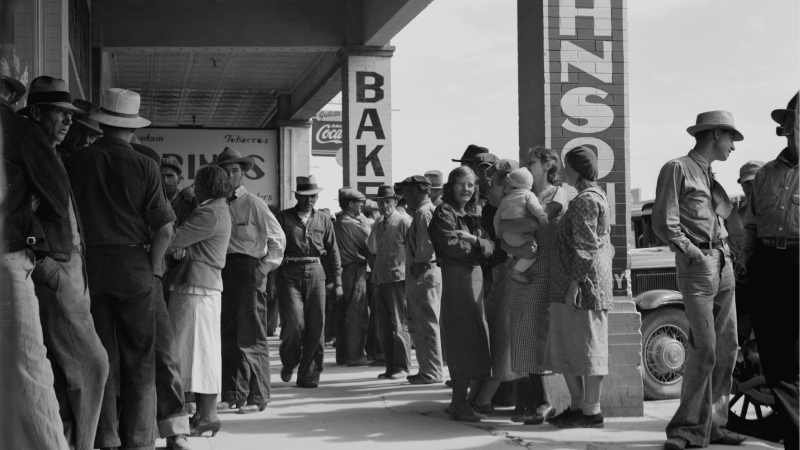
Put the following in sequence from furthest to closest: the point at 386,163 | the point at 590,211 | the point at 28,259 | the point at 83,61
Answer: the point at 386,163, the point at 83,61, the point at 590,211, the point at 28,259

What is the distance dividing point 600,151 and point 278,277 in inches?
142

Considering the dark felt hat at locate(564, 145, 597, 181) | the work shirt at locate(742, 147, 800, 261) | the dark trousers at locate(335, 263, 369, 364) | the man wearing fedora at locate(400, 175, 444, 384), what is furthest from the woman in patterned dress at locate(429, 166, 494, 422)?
the dark trousers at locate(335, 263, 369, 364)

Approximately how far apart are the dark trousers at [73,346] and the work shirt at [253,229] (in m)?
2.94

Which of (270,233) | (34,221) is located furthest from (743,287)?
(34,221)

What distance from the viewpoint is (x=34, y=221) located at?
4422 millimetres

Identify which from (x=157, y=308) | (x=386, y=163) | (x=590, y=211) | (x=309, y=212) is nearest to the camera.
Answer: (x=157, y=308)

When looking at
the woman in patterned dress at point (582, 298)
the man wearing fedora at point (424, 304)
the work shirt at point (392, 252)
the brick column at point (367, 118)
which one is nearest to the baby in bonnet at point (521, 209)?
the woman in patterned dress at point (582, 298)

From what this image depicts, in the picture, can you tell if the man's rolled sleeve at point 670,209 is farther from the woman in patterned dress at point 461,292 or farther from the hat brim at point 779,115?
the woman in patterned dress at point 461,292

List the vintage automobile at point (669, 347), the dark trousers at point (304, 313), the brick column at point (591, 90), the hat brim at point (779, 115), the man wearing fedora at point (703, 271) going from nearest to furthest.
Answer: the hat brim at point (779, 115) → the man wearing fedora at point (703, 271) → the vintage automobile at point (669, 347) → the brick column at point (591, 90) → the dark trousers at point (304, 313)

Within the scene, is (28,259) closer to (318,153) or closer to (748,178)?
(748,178)

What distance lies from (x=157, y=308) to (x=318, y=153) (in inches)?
1265

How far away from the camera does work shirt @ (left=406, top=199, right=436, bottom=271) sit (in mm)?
9477

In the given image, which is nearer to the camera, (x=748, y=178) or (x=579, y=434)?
(x=579, y=434)

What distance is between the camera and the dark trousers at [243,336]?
7934mm
